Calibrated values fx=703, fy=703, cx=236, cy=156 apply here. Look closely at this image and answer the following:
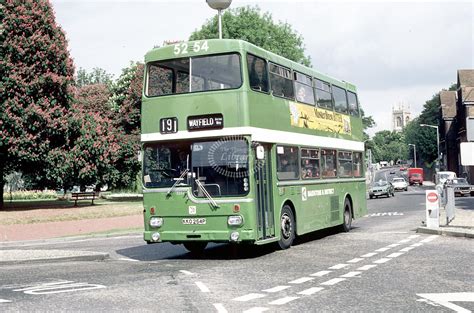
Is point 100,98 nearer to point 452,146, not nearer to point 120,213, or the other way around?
point 120,213

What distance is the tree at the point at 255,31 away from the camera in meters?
64.2

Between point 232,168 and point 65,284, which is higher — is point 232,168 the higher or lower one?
the higher one

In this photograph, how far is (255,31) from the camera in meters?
64.4

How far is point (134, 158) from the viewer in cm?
4941

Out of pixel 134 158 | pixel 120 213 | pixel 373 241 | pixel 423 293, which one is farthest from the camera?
pixel 134 158

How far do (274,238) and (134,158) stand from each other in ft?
116

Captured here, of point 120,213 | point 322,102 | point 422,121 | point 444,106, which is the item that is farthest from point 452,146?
point 322,102

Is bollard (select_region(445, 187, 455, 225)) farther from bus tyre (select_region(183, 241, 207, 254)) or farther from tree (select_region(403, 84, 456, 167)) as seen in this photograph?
tree (select_region(403, 84, 456, 167))

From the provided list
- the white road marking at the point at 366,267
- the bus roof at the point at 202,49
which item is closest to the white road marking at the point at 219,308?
the white road marking at the point at 366,267

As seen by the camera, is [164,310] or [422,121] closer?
[164,310]

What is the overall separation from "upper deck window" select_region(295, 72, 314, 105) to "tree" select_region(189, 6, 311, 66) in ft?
152

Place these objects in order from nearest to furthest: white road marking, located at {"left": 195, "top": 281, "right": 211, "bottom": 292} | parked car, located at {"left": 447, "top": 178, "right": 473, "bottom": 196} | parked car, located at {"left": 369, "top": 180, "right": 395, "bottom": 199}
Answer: white road marking, located at {"left": 195, "top": 281, "right": 211, "bottom": 292} < parked car, located at {"left": 369, "top": 180, "right": 395, "bottom": 199} < parked car, located at {"left": 447, "top": 178, "right": 473, "bottom": 196}

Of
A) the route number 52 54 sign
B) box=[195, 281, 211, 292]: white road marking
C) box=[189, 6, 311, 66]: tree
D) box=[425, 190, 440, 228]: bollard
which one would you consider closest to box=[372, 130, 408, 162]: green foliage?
box=[189, 6, 311, 66]: tree

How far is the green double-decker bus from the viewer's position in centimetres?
1398
